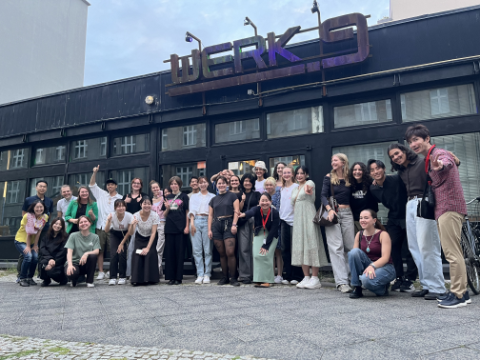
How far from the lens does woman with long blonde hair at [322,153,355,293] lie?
5074mm

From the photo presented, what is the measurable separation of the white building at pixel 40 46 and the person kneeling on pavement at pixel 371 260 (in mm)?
17798

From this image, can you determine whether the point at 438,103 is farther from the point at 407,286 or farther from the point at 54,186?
the point at 54,186

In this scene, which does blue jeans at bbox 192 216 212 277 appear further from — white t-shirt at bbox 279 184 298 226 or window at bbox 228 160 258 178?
window at bbox 228 160 258 178

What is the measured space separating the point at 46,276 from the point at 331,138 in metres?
5.56

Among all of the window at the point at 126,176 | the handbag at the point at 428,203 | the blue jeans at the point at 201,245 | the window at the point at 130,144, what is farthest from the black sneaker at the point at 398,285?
the window at the point at 130,144

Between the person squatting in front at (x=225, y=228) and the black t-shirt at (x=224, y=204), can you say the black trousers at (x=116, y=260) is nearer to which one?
the person squatting in front at (x=225, y=228)

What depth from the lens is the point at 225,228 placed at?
5.90 metres

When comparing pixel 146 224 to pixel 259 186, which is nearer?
pixel 146 224

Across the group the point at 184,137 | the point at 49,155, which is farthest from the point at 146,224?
the point at 49,155

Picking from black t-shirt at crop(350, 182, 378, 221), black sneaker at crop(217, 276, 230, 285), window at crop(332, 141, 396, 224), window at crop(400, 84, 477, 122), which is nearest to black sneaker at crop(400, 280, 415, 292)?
black t-shirt at crop(350, 182, 378, 221)

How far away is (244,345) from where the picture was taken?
8.45ft

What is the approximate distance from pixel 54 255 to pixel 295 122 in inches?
198

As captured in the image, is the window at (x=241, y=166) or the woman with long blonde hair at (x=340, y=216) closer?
the woman with long blonde hair at (x=340, y=216)

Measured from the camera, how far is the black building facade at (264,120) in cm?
638
